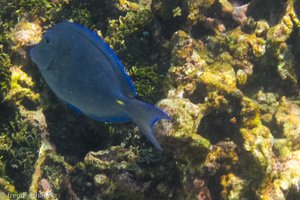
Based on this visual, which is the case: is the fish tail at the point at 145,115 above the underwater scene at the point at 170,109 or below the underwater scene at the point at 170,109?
below

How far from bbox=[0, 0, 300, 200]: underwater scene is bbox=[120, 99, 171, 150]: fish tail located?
101 centimetres

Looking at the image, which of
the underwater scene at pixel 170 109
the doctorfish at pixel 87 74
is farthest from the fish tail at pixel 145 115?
the underwater scene at pixel 170 109

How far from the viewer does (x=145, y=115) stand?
1946 mm

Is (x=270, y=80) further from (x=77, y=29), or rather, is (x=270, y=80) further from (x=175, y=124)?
(x=77, y=29)

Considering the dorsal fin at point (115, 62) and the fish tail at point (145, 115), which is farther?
the dorsal fin at point (115, 62)

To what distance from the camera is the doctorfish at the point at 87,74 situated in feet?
6.79

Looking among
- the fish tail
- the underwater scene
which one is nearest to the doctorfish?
the fish tail

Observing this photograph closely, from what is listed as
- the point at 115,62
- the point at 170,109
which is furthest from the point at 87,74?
the point at 170,109

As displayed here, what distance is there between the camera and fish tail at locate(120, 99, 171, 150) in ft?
6.30

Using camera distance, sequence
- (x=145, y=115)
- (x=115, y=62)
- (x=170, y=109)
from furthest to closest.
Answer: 1. (x=170, y=109)
2. (x=115, y=62)
3. (x=145, y=115)

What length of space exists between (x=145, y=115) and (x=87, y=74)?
1.62ft

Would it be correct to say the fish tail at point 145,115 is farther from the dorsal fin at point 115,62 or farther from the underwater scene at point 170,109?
the underwater scene at point 170,109

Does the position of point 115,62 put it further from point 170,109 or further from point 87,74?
point 170,109

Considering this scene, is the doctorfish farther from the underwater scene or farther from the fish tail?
the underwater scene
